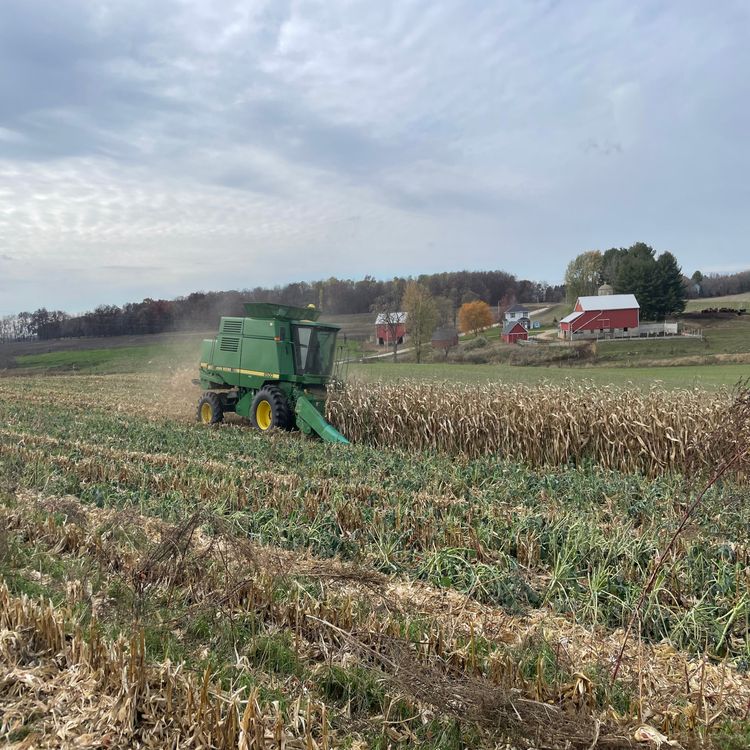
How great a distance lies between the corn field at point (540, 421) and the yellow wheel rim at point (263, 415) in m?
1.25

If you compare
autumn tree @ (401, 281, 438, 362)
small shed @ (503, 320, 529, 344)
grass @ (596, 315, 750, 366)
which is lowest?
grass @ (596, 315, 750, 366)

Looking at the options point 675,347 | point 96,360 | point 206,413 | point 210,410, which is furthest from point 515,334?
point 210,410

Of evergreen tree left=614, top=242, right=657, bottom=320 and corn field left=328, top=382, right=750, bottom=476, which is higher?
evergreen tree left=614, top=242, right=657, bottom=320

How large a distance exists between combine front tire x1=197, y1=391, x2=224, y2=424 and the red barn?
179 feet

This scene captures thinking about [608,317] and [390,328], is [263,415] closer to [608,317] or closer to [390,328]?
[390,328]

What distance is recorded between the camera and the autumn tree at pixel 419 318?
2259 inches

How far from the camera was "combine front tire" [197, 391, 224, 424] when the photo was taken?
1397cm

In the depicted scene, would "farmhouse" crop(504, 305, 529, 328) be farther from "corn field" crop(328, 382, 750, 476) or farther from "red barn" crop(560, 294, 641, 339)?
"corn field" crop(328, 382, 750, 476)

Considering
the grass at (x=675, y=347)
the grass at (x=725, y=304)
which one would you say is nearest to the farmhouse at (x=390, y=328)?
the grass at (x=675, y=347)

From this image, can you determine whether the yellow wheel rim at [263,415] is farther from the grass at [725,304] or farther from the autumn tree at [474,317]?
the grass at [725,304]

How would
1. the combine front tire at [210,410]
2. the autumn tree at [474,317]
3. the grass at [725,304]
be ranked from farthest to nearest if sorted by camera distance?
the autumn tree at [474,317], the grass at [725,304], the combine front tire at [210,410]

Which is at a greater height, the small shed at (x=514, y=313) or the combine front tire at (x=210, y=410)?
the small shed at (x=514, y=313)

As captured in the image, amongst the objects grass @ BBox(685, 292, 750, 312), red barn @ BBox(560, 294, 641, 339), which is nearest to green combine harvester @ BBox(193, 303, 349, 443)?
red barn @ BBox(560, 294, 641, 339)

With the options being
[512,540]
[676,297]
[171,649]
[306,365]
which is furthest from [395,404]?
[676,297]
